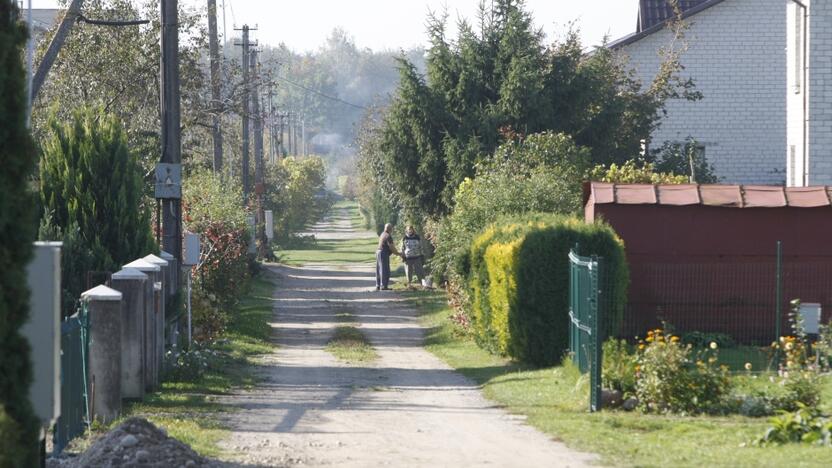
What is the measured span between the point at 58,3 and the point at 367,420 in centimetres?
1743

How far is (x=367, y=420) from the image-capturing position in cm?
1292

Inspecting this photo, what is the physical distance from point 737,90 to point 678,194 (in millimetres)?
17609

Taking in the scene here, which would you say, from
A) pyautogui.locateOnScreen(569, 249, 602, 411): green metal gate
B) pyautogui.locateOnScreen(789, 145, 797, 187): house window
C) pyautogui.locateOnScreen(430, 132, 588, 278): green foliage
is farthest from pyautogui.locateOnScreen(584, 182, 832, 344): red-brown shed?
pyautogui.locateOnScreen(789, 145, 797, 187): house window

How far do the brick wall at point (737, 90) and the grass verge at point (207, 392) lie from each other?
15611 mm

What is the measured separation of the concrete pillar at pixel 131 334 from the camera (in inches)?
545

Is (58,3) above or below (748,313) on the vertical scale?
above

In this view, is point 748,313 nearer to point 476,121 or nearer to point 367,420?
point 367,420

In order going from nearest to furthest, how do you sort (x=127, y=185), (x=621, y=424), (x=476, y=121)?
1. (x=621, y=424)
2. (x=127, y=185)
3. (x=476, y=121)

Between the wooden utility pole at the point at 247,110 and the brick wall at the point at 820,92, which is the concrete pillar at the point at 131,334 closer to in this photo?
the brick wall at the point at 820,92

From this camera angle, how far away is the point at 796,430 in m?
10.9

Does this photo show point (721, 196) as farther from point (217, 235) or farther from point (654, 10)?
point (654, 10)

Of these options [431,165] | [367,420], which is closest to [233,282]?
[431,165]

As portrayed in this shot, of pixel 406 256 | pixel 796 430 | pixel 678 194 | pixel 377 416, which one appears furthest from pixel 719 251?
pixel 406 256

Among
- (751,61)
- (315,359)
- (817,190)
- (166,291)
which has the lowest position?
(315,359)
